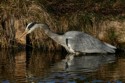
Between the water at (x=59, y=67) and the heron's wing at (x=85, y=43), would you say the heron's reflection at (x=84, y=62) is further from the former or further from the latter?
the heron's wing at (x=85, y=43)

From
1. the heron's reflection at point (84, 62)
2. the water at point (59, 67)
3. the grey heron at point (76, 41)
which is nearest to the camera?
the water at point (59, 67)

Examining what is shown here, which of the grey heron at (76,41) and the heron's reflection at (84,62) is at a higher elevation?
the grey heron at (76,41)

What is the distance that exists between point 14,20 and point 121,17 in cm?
336

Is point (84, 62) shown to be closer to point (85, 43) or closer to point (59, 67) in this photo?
point (59, 67)

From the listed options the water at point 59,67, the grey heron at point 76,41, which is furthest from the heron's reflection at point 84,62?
the grey heron at point 76,41

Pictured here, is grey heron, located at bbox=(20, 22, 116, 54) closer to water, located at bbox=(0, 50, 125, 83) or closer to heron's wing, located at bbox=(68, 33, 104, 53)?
heron's wing, located at bbox=(68, 33, 104, 53)

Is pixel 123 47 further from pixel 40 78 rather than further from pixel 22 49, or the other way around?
pixel 40 78

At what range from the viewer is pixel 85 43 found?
64.8 feet

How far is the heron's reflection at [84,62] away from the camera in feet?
54.0

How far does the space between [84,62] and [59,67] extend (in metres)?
1.13

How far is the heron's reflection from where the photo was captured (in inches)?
648

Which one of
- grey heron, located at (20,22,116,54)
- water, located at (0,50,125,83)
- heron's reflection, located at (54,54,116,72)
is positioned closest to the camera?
water, located at (0,50,125,83)

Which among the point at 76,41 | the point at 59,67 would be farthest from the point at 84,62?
the point at 76,41

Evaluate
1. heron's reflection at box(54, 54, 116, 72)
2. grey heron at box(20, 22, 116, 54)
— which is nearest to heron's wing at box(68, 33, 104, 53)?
grey heron at box(20, 22, 116, 54)
